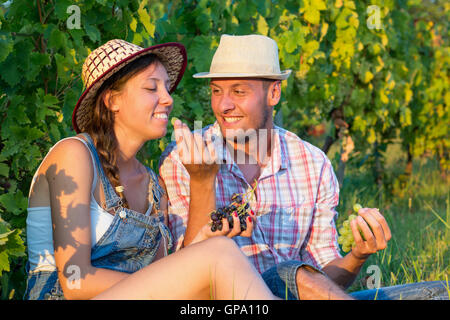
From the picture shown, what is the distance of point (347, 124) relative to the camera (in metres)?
6.67

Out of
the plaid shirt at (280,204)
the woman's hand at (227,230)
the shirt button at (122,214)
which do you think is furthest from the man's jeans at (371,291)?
the shirt button at (122,214)

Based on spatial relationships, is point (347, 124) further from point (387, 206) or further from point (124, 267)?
point (124, 267)

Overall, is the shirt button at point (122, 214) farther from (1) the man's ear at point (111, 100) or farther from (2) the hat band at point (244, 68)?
(2) the hat band at point (244, 68)

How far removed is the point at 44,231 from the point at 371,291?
155cm

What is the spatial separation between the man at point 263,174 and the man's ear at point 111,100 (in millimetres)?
543

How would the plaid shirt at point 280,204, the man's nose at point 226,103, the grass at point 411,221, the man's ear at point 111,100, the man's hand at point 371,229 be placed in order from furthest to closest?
1. the grass at point 411,221
2. the man's nose at point 226,103
3. the plaid shirt at point 280,204
4. the man's ear at point 111,100
5. the man's hand at point 371,229

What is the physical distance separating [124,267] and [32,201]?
511mm

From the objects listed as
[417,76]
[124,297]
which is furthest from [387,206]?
[124,297]

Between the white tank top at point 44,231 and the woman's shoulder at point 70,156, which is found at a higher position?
the woman's shoulder at point 70,156

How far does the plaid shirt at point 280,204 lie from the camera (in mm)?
3312

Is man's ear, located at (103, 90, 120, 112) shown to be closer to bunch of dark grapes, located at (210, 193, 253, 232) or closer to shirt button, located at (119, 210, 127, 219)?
shirt button, located at (119, 210, 127, 219)

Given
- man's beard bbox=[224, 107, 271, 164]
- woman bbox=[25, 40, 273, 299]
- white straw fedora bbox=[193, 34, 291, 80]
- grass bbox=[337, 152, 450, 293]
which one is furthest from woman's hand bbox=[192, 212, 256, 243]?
grass bbox=[337, 152, 450, 293]

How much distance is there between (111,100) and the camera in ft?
9.49

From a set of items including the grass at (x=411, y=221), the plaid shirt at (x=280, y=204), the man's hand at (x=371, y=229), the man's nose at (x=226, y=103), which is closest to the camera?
the man's hand at (x=371, y=229)
